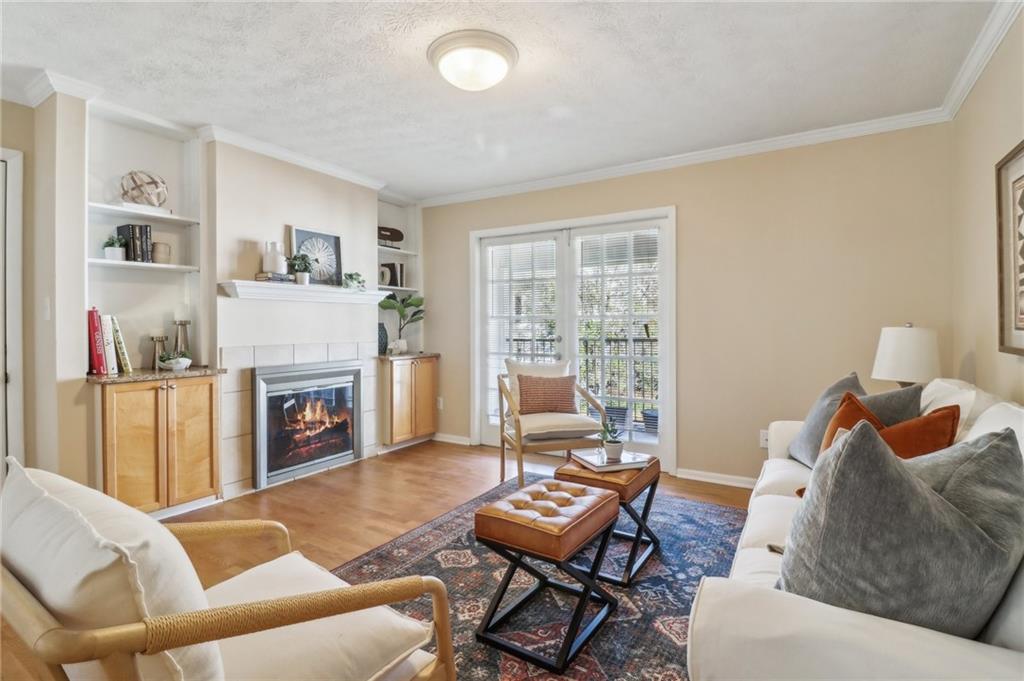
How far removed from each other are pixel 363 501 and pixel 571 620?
1.93 meters

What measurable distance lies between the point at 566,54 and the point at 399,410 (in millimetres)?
3332

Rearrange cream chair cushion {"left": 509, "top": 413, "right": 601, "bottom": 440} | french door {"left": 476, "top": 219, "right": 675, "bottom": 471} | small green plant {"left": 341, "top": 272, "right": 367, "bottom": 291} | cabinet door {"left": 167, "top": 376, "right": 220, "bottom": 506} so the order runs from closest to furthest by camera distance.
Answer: cabinet door {"left": 167, "top": 376, "right": 220, "bottom": 506}, cream chair cushion {"left": 509, "top": 413, "right": 601, "bottom": 440}, french door {"left": 476, "top": 219, "right": 675, "bottom": 471}, small green plant {"left": 341, "top": 272, "right": 367, "bottom": 291}

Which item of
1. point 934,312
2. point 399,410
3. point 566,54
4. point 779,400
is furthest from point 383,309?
point 934,312

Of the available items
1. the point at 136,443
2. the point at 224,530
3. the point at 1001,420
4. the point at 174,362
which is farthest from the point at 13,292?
the point at 1001,420

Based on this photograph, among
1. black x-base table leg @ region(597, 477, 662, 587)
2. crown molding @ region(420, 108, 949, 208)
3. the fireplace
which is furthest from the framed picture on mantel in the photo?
the fireplace

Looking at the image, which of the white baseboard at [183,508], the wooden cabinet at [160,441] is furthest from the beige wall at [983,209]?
the white baseboard at [183,508]

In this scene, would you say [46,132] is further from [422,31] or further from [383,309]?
[383,309]

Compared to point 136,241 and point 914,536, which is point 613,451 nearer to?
point 914,536

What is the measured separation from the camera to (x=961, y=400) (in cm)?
194

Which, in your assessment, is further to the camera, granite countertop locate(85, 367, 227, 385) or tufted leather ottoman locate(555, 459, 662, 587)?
granite countertop locate(85, 367, 227, 385)

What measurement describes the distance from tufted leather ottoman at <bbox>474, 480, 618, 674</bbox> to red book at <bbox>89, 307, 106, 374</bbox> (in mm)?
2572

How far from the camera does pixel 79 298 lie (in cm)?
287

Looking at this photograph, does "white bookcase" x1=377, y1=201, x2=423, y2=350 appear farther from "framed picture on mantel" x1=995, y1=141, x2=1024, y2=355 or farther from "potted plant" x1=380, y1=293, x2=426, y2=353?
"framed picture on mantel" x1=995, y1=141, x2=1024, y2=355

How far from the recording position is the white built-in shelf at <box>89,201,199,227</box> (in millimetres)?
3043
